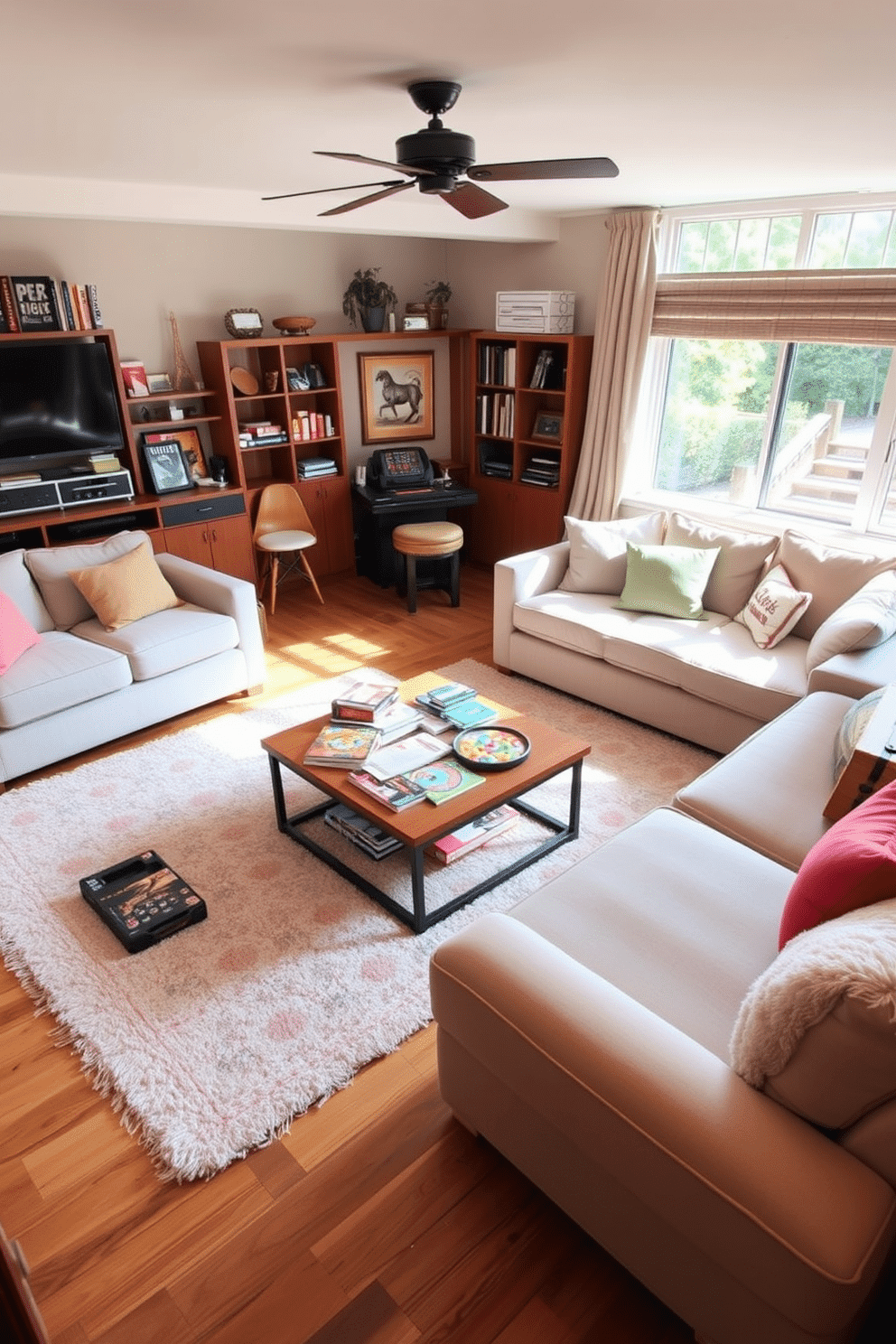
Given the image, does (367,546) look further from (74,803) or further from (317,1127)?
(317,1127)

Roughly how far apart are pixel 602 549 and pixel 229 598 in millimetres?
1815

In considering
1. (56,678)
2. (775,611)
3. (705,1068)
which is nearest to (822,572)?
(775,611)

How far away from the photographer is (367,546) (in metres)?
5.41

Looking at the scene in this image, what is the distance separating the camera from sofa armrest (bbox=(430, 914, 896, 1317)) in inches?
45.6

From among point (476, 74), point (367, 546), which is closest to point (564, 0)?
point (476, 74)

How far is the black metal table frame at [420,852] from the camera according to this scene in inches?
94.6

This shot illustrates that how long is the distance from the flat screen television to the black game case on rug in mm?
2440

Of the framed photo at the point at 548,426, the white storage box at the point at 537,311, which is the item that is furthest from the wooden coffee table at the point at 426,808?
the white storage box at the point at 537,311

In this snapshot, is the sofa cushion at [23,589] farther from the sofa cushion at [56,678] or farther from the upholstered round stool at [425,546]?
the upholstered round stool at [425,546]

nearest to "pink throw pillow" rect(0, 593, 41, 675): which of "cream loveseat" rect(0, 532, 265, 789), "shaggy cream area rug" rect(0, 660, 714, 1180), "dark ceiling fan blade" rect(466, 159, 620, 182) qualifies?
"cream loveseat" rect(0, 532, 265, 789)

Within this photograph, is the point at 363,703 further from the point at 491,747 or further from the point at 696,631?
the point at 696,631

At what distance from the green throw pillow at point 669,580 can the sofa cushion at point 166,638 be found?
6.23ft

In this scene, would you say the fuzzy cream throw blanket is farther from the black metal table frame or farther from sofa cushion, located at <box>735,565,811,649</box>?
sofa cushion, located at <box>735,565,811,649</box>

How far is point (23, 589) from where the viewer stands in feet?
11.6
